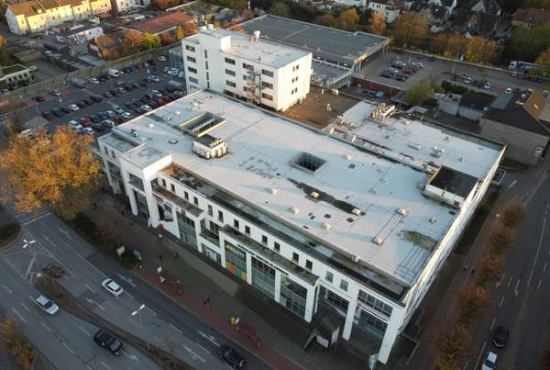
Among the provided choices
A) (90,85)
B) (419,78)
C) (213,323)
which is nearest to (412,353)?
(213,323)

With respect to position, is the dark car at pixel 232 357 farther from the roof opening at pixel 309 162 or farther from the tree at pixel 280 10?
the tree at pixel 280 10

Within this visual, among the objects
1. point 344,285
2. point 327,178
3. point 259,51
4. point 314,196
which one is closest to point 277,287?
point 344,285

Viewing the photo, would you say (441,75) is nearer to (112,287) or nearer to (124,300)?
(124,300)

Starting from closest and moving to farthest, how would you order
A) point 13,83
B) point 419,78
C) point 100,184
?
point 100,184, point 13,83, point 419,78

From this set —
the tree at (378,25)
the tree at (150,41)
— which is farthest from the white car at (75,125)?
the tree at (378,25)

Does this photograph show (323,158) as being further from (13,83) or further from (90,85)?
(13,83)
